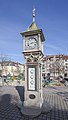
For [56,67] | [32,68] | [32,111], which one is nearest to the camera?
[32,111]

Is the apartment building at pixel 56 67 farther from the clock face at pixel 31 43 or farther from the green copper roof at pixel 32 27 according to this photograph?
the clock face at pixel 31 43

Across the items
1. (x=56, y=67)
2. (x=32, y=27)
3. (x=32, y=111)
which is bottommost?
(x=32, y=111)

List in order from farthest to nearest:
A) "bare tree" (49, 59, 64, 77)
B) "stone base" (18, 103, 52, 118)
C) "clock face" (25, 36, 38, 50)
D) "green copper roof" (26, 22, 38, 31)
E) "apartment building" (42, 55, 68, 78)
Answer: "apartment building" (42, 55, 68, 78)
"bare tree" (49, 59, 64, 77)
"green copper roof" (26, 22, 38, 31)
"clock face" (25, 36, 38, 50)
"stone base" (18, 103, 52, 118)

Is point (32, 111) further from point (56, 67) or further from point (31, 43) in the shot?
point (56, 67)

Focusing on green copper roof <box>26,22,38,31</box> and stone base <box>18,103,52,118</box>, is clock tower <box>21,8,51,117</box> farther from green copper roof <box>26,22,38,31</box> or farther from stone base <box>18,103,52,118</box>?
stone base <box>18,103,52,118</box>

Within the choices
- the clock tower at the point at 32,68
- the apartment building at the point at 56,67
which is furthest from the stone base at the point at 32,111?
the apartment building at the point at 56,67

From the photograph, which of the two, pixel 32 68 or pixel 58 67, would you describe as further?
pixel 58 67

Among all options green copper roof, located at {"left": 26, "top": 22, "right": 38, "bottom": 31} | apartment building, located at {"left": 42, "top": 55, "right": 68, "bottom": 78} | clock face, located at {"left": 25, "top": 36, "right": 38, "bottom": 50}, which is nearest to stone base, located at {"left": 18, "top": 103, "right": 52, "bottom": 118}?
clock face, located at {"left": 25, "top": 36, "right": 38, "bottom": 50}

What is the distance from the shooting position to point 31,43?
11.0 m

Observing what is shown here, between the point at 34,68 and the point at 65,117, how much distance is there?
143 inches

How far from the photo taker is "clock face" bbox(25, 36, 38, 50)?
1087 centimetres

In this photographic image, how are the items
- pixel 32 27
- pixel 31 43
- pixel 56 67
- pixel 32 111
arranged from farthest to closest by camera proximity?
pixel 56 67
pixel 32 27
pixel 31 43
pixel 32 111

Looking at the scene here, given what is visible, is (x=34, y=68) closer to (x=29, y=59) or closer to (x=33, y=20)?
(x=29, y=59)

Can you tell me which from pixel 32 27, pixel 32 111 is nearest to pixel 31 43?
pixel 32 27
